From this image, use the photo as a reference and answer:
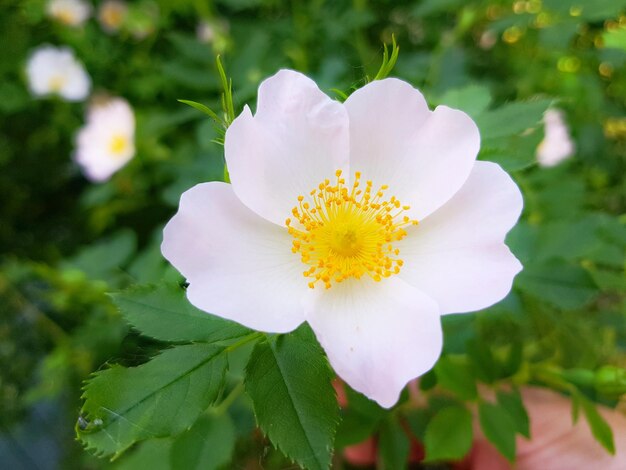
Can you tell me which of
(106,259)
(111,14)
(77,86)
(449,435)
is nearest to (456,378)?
(449,435)

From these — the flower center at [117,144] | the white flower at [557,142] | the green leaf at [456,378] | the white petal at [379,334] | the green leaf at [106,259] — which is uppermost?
the white petal at [379,334]

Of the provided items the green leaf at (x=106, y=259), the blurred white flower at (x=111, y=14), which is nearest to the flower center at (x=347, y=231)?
the green leaf at (x=106, y=259)

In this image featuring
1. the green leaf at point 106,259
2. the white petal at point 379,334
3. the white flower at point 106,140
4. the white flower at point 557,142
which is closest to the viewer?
the white petal at point 379,334

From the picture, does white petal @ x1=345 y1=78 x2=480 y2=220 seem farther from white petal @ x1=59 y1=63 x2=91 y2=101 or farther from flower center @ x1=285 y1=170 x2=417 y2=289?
white petal @ x1=59 y1=63 x2=91 y2=101

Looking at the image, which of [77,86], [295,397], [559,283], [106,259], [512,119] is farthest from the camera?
[77,86]

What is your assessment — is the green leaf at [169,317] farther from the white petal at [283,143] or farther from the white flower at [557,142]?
the white flower at [557,142]

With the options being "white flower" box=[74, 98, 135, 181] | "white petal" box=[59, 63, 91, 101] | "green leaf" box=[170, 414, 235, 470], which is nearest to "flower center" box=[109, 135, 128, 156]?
"white flower" box=[74, 98, 135, 181]

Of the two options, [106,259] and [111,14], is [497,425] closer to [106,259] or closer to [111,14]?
[106,259]

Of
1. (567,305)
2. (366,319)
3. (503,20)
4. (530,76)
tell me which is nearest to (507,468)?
(567,305)
